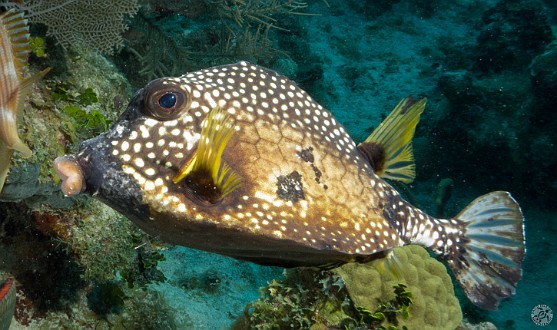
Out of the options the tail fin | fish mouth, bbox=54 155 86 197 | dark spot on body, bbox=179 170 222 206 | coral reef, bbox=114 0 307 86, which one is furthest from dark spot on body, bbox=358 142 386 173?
coral reef, bbox=114 0 307 86

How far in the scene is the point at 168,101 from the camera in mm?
2336

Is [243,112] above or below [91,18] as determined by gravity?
above

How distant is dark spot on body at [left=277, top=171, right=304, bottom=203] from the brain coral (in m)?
2.13

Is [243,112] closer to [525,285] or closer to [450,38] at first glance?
[525,285]

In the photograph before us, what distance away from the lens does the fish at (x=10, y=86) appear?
2371mm

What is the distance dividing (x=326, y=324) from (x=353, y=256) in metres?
2.21

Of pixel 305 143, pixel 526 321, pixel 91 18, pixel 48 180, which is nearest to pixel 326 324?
pixel 305 143

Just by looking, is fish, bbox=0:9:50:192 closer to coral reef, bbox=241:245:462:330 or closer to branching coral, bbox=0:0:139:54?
branching coral, bbox=0:0:139:54

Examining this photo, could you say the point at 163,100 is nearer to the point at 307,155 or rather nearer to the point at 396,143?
the point at 307,155

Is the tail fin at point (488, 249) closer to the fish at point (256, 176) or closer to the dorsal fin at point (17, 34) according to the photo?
the fish at point (256, 176)

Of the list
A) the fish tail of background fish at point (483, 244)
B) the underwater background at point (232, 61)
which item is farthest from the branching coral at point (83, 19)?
the fish tail of background fish at point (483, 244)

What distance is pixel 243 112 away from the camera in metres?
2.50

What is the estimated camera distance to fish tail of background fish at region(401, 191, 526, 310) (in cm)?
302

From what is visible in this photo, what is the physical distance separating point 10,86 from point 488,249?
11.2ft
